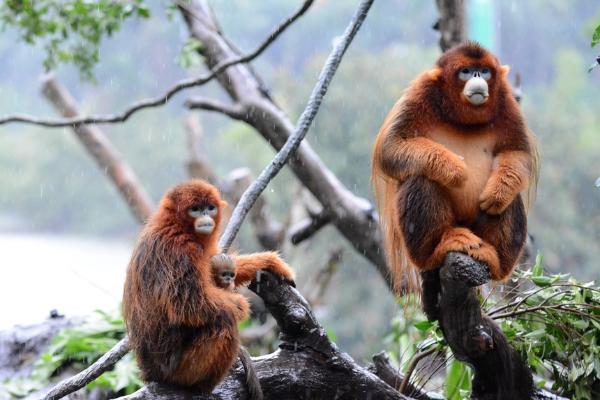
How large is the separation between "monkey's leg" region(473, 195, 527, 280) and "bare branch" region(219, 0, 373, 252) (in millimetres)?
868

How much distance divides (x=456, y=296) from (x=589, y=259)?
719 cm

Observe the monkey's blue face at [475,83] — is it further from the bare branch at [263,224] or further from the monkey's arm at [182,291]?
the bare branch at [263,224]

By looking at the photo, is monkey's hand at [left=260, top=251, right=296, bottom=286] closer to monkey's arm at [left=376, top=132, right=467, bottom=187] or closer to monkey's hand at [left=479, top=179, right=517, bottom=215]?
monkey's arm at [left=376, top=132, right=467, bottom=187]

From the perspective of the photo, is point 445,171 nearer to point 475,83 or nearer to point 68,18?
point 475,83

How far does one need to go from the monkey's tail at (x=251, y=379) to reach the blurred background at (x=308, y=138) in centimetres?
511

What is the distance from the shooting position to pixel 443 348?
3.35 m

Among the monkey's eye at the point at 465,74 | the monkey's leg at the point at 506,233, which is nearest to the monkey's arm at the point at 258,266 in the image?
the monkey's leg at the point at 506,233

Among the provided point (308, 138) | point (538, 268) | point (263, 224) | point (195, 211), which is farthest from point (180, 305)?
point (308, 138)

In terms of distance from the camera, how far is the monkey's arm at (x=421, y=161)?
9.27ft

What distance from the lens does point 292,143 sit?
10.9 feet

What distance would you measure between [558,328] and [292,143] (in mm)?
1310

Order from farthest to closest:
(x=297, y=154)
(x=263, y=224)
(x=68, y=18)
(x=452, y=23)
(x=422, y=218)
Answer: (x=263, y=224)
(x=297, y=154)
(x=452, y=23)
(x=68, y=18)
(x=422, y=218)

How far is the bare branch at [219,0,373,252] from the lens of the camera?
3.12 metres

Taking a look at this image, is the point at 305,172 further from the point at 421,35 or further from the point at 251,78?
the point at 421,35
